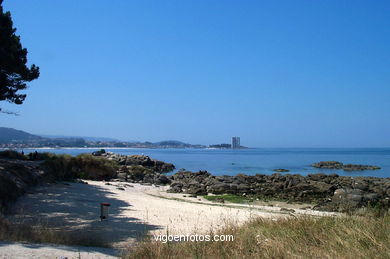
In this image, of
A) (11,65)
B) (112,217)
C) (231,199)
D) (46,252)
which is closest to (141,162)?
(231,199)

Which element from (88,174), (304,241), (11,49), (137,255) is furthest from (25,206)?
(88,174)

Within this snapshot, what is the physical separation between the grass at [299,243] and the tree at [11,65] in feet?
44.0

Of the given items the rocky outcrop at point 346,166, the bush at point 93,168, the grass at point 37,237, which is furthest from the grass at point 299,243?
the rocky outcrop at point 346,166

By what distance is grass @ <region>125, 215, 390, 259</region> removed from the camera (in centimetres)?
520

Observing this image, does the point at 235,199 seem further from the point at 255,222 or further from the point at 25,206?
the point at 255,222

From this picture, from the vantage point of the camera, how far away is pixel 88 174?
30.1 meters

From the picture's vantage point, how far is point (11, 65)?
16562 millimetres

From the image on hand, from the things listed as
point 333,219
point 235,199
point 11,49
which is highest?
point 11,49

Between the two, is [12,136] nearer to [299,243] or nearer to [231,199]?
[231,199]

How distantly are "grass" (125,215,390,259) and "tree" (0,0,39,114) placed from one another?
13.4 m

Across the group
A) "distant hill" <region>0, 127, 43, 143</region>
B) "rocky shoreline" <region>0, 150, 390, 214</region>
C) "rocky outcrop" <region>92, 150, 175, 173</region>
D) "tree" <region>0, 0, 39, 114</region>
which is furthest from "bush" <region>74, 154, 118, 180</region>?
"distant hill" <region>0, 127, 43, 143</region>

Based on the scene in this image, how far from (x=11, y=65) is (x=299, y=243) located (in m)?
15.7

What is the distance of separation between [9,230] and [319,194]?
20693mm

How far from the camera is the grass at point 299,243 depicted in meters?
5.20
